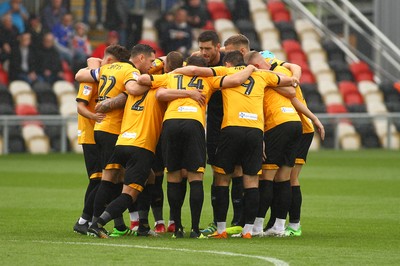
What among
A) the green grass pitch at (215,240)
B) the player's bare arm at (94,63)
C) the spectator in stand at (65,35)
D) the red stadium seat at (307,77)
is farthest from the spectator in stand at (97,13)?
the player's bare arm at (94,63)

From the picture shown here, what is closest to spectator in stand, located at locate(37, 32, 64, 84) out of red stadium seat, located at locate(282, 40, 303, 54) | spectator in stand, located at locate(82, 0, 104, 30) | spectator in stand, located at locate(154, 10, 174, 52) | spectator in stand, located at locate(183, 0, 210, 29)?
spectator in stand, located at locate(82, 0, 104, 30)

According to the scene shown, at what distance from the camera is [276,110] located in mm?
13336

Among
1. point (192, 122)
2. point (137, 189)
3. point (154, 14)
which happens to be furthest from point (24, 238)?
point (154, 14)

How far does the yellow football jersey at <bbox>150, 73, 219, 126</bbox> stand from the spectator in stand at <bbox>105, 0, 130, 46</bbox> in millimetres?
19321

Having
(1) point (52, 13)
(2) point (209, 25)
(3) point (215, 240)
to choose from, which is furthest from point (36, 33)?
(3) point (215, 240)

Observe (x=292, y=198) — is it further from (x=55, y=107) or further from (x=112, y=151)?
(x=55, y=107)

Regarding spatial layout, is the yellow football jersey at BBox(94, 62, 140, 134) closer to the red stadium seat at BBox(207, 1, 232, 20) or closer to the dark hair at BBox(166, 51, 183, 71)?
the dark hair at BBox(166, 51, 183, 71)

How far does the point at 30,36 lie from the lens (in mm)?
30766

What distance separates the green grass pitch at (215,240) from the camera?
10.9m

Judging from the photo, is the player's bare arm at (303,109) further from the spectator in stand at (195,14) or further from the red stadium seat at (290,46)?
the red stadium seat at (290,46)

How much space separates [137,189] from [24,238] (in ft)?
4.24

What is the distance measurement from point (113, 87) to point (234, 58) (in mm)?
1372

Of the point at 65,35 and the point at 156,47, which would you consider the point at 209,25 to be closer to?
the point at 156,47

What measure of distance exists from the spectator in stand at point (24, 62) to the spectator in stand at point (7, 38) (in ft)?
0.42
